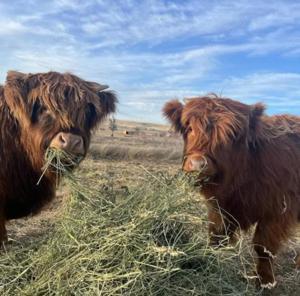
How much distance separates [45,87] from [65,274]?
160 centimetres

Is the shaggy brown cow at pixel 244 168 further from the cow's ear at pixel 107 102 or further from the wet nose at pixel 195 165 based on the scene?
the cow's ear at pixel 107 102

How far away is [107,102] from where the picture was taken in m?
4.43

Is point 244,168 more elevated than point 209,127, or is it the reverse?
point 209,127

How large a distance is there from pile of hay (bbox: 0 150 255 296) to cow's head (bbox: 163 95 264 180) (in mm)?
380

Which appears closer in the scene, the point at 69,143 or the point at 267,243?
the point at 69,143

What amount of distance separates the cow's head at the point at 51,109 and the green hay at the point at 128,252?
0.37m

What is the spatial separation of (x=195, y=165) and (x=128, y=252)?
3.56ft

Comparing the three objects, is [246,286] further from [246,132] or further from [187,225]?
[246,132]

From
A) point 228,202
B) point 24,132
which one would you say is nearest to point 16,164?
point 24,132

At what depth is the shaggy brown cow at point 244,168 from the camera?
402 cm

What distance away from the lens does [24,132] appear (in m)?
3.86

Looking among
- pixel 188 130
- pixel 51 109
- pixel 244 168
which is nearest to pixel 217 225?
pixel 244 168

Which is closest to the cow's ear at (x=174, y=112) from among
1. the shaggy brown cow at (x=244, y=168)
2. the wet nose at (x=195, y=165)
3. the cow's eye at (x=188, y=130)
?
the shaggy brown cow at (x=244, y=168)

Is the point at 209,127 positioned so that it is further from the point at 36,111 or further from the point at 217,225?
the point at 36,111
